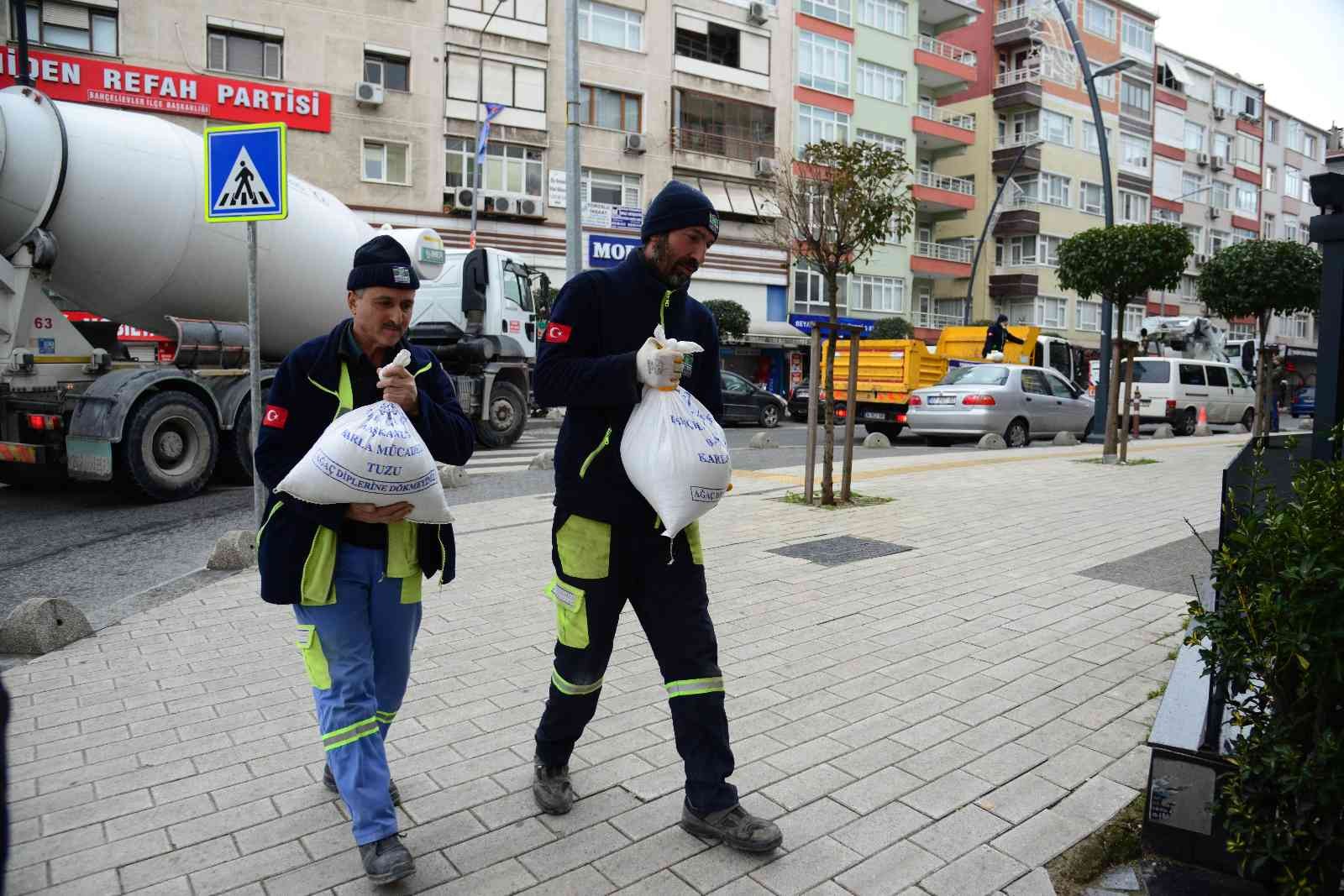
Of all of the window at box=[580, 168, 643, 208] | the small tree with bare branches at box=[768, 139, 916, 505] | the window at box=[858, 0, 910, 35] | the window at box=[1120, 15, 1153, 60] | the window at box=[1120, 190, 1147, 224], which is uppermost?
the window at box=[1120, 15, 1153, 60]

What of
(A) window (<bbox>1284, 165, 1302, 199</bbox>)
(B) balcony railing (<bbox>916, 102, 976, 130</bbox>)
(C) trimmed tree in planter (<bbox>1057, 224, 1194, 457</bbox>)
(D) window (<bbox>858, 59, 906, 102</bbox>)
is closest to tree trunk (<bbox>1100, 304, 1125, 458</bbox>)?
(C) trimmed tree in planter (<bbox>1057, 224, 1194, 457</bbox>)

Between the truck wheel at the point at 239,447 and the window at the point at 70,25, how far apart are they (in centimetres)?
2244

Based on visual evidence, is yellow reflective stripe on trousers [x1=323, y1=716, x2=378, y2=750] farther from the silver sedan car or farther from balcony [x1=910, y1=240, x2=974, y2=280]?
balcony [x1=910, y1=240, x2=974, y2=280]

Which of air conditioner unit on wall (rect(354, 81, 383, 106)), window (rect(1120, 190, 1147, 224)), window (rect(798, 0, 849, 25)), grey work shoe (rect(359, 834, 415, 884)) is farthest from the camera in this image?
window (rect(1120, 190, 1147, 224))

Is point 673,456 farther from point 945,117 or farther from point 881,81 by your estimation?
point 945,117

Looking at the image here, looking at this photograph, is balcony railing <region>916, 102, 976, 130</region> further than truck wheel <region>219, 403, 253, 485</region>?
Yes

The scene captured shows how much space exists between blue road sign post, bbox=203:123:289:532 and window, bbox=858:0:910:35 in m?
41.3

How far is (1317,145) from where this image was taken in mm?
79688

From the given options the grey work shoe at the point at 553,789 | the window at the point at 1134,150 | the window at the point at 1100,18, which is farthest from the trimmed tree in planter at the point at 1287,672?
the window at the point at 1134,150

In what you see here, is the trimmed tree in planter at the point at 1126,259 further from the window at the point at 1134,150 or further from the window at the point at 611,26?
the window at the point at 1134,150

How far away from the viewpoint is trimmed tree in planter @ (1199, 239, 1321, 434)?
17984 millimetres

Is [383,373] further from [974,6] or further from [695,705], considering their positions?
[974,6]

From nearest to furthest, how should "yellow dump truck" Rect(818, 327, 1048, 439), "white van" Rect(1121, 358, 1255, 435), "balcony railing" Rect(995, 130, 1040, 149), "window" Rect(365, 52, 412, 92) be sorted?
1. "yellow dump truck" Rect(818, 327, 1048, 439)
2. "white van" Rect(1121, 358, 1255, 435)
3. "window" Rect(365, 52, 412, 92)
4. "balcony railing" Rect(995, 130, 1040, 149)

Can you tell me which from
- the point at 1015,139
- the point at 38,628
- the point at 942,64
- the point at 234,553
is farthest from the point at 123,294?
the point at 1015,139
